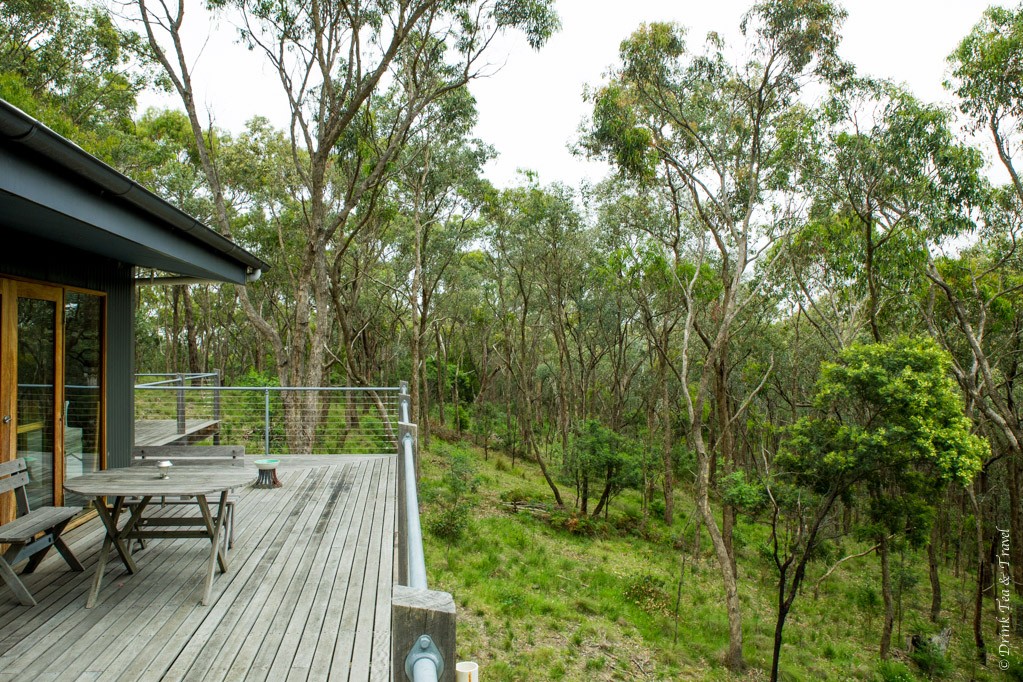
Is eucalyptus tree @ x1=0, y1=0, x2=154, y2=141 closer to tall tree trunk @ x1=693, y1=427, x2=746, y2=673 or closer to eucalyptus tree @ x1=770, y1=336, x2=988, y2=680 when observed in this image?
tall tree trunk @ x1=693, y1=427, x2=746, y2=673

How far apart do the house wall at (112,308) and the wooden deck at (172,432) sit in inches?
73.2

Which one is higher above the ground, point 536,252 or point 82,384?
point 536,252

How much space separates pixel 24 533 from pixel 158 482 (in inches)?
29.0

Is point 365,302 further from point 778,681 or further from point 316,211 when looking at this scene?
point 778,681

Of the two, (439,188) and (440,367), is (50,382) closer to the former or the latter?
(439,188)

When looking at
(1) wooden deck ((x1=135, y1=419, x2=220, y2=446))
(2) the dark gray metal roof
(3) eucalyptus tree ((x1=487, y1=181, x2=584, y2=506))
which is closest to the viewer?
(2) the dark gray metal roof

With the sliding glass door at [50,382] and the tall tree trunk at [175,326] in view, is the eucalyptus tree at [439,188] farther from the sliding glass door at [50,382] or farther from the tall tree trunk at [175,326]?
the tall tree trunk at [175,326]

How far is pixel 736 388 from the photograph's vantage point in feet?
92.8

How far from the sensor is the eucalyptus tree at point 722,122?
39.6ft

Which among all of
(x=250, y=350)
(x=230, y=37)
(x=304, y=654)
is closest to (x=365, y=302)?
(x=250, y=350)

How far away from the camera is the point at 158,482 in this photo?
4156 millimetres

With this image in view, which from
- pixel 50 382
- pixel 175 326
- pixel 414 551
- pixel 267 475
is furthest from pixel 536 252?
pixel 414 551

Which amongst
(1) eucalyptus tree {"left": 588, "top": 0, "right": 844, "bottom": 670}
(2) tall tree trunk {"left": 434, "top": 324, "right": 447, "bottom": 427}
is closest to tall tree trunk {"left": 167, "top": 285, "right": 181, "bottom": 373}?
(2) tall tree trunk {"left": 434, "top": 324, "right": 447, "bottom": 427}

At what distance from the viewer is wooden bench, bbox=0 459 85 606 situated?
12.0 feet
